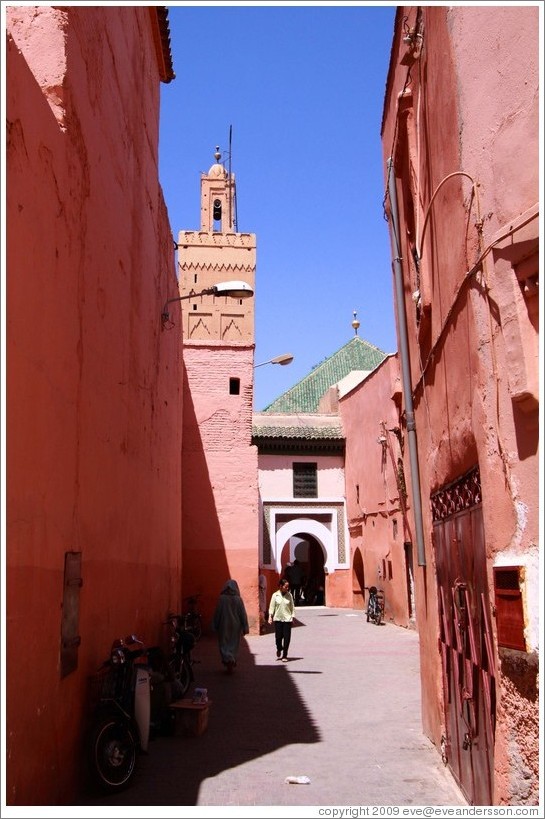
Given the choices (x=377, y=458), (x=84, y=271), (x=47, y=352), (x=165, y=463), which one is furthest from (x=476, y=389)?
(x=377, y=458)

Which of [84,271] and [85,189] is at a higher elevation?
[85,189]

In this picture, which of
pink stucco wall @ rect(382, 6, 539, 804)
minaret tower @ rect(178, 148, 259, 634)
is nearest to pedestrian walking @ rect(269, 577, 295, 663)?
minaret tower @ rect(178, 148, 259, 634)

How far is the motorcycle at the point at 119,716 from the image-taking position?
207 inches

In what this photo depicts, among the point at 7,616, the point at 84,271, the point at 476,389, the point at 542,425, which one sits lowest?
the point at 7,616

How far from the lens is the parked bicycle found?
65.1 feet

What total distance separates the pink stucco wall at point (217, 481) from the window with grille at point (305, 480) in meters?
9.25

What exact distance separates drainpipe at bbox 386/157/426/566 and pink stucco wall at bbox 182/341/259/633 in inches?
407

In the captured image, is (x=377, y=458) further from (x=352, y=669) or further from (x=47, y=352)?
(x=47, y=352)

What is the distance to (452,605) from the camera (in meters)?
5.45

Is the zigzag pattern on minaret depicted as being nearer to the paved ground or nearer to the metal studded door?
the paved ground

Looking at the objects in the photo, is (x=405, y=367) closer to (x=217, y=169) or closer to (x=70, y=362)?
(x=70, y=362)

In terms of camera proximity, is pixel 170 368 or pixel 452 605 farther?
pixel 170 368

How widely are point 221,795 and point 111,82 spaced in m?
5.81

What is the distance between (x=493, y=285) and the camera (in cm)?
385
